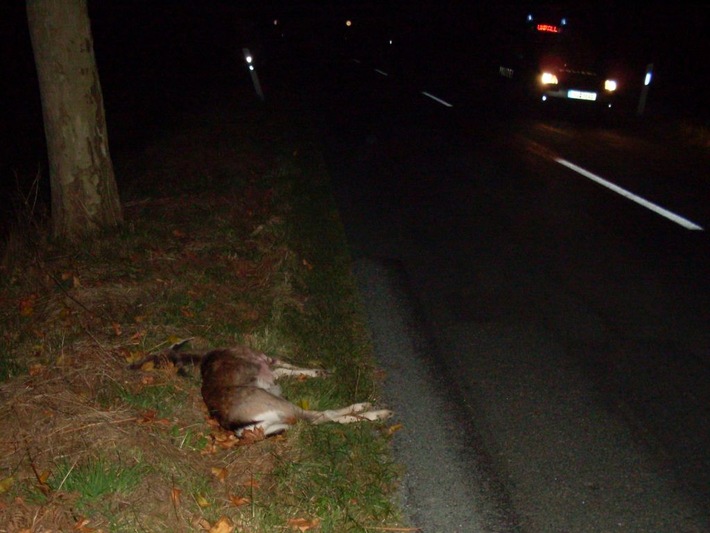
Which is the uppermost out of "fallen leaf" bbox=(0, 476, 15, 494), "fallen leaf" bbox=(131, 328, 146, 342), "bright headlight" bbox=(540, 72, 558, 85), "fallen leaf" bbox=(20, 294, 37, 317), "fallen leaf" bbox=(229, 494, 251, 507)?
"bright headlight" bbox=(540, 72, 558, 85)

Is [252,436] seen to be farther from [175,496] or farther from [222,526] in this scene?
[222,526]

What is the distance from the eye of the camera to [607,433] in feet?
14.8

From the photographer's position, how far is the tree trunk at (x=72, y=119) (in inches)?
275

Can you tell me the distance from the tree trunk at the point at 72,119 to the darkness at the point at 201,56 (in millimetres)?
2442

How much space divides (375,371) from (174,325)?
1588mm

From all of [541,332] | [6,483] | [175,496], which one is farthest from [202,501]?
[541,332]

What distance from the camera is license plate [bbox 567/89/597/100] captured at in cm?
1834

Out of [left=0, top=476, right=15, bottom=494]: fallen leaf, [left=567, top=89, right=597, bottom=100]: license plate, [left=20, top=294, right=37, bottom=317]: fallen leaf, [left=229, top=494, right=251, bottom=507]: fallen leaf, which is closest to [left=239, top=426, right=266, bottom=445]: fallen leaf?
[left=229, top=494, right=251, bottom=507]: fallen leaf

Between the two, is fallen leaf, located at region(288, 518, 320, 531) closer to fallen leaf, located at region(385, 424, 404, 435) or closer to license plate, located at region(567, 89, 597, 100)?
fallen leaf, located at region(385, 424, 404, 435)

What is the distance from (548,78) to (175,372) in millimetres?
16298

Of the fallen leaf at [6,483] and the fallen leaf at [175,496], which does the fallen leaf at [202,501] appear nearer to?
the fallen leaf at [175,496]

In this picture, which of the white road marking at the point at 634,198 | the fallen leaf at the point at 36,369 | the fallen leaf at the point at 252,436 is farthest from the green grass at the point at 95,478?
the white road marking at the point at 634,198

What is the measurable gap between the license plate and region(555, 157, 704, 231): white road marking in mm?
6216

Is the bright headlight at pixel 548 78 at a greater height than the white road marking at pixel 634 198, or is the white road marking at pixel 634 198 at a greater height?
the bright headlight at pixel 548 78
